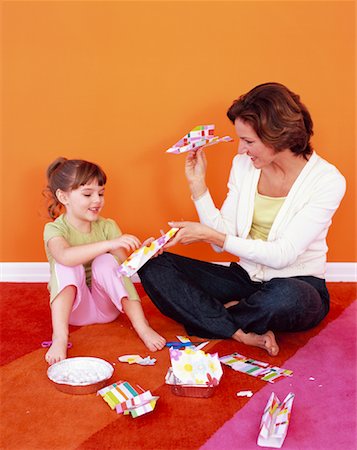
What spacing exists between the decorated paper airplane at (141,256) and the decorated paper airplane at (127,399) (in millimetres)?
369

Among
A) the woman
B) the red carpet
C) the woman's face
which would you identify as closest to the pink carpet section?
the red carpet

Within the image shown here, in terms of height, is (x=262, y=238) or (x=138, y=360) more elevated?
(x=262, y=238)

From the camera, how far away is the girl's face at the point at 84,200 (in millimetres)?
2234

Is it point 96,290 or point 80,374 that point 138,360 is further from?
point 96,290

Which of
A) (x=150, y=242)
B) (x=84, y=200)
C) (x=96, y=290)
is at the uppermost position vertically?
(x=84, y=200)

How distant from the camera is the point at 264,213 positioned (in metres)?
2.21

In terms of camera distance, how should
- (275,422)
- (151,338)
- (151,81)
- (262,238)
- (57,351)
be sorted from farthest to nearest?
1. (151,81)
2. (262,238)
3. (151,338)
4. (57,351)
5. (275,422)

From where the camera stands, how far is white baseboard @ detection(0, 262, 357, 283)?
9.34 ft

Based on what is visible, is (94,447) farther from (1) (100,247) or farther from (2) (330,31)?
(2) (330,31)

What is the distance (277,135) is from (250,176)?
0.84ft

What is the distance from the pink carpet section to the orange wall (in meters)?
0.92

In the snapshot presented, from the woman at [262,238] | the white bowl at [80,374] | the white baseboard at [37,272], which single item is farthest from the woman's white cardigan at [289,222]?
the white baseboard at [37,272]

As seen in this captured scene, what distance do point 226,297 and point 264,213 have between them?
1.08 ft

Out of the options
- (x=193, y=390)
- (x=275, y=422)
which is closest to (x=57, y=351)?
(x=193, y=390)
